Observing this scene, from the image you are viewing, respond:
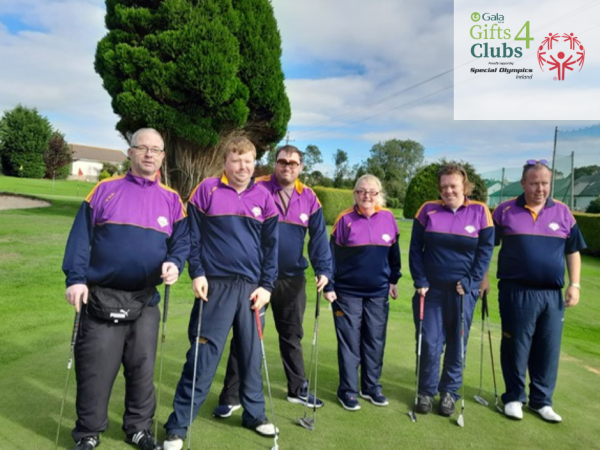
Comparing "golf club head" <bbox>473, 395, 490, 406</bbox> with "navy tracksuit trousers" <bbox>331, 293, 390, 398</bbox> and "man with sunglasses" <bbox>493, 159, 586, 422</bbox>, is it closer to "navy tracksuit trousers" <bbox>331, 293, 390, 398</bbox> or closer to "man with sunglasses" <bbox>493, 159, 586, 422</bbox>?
"man with sunglasses" <bbox>493, 159, 586, 422</bbox>

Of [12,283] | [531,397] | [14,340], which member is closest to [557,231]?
[531,397]

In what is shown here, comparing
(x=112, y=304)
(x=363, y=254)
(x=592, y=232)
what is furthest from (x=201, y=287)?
(x=592, y=232)

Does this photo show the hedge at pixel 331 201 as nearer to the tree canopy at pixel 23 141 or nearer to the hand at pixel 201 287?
the hand at pixel 201 287

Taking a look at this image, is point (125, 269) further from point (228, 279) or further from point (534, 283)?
point (534, 283)

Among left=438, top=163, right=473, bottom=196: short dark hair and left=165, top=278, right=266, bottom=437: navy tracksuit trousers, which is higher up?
left=438, top=163, right=473, bottom=196: short dark hair

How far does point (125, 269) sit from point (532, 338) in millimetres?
3147

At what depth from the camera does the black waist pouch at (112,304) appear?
2.72 metres

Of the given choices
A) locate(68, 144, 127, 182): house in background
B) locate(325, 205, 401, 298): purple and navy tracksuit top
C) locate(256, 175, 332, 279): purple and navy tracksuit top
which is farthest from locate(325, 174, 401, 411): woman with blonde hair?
locate(68, 144, 127, 182): house in background

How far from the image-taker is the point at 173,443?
2797 mm

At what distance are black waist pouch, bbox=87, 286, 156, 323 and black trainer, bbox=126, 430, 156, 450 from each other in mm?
716

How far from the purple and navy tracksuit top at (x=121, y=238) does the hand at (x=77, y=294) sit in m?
0.03

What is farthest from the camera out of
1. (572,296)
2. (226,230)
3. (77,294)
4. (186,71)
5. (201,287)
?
(186,71)

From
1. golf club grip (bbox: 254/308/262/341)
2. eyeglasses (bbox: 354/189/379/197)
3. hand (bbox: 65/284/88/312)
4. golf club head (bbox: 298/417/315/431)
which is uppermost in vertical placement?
eyeglasses (bbox: 354/189/379/197)

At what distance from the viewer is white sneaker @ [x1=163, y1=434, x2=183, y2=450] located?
9.12 feet
